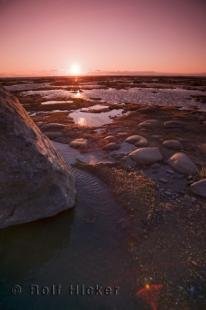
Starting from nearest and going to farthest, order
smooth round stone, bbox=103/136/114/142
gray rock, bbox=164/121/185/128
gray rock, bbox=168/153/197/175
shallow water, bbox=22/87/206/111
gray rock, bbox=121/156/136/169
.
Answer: gray rock, bbox=168/153/197/175, gray rock, bbox=121/156/136/169, smooth round stone, bbox=103/136/114/142, gray rock, bbox=164/121/185/128, shallow water, bbox=22/87/206/111

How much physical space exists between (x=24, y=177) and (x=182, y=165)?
24.9 feet

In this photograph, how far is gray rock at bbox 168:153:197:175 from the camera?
10586 millimetres

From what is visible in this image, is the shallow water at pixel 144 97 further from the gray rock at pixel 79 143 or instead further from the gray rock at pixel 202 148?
the gray rock at pixel 79 143

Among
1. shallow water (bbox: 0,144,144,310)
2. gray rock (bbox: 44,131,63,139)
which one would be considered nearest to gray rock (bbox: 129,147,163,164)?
shallow water (bbox: 0,144,144,310)

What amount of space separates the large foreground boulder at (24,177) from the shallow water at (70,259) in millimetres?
437

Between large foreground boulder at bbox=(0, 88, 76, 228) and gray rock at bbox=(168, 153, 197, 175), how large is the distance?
6.06 meters

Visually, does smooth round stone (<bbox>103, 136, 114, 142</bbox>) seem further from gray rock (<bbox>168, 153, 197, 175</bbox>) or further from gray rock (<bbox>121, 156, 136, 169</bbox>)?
gray rock (<bbox>168, 153, 197, 175</bbox>)

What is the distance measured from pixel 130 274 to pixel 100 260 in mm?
844

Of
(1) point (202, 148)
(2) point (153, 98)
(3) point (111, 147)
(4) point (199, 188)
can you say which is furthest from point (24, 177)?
(2) point (153, 98)

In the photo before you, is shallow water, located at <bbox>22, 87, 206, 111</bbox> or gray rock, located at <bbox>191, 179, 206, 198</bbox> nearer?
gray rock, located at <bbox>191, 179, 206, 198</bbox>

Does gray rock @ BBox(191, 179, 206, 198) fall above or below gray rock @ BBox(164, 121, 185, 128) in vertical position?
below

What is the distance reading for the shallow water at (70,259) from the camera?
15.9 feet

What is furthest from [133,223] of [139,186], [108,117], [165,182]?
[108,117]

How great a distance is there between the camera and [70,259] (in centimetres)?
588
